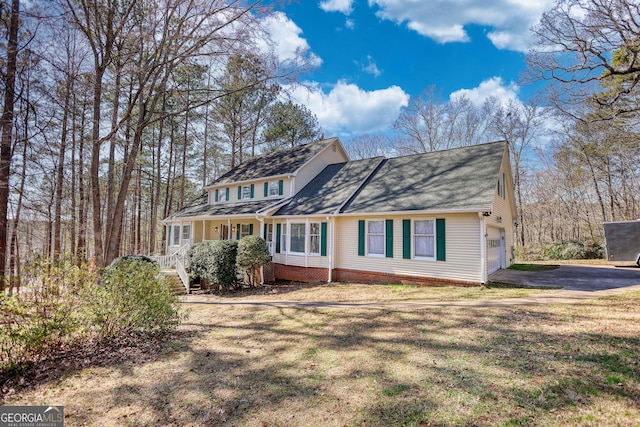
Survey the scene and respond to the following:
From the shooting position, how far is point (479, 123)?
2739 cm

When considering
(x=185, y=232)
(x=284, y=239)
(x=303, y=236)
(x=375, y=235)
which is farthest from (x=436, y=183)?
(x=185, y=232)

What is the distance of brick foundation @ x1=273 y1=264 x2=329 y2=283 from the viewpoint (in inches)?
535

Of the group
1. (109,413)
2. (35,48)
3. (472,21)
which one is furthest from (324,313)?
(472,21)

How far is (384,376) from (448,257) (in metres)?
7.58

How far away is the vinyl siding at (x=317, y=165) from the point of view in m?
17.5

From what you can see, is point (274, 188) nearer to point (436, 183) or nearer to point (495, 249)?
point (436, 183)

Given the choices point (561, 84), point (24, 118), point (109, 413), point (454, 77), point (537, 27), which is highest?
point (454, 77)

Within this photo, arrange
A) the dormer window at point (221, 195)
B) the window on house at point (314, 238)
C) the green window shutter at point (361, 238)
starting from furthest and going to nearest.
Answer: the dormer window at point (221, 195) < the window on house at point (314, 238) < the green window shutter at point (361, 238)

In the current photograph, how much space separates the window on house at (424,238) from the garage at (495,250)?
211cm

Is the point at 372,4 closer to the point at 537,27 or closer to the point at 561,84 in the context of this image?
the point at 537,27

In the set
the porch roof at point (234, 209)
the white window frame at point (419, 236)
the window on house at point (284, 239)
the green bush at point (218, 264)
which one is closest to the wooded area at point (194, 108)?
the green bush at point (218, 264)

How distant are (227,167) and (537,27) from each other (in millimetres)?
24340

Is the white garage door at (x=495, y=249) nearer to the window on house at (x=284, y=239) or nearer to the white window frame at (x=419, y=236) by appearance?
the white window frame at (x=419, y=236)

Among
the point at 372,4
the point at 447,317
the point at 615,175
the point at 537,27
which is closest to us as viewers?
the point at 447,317
